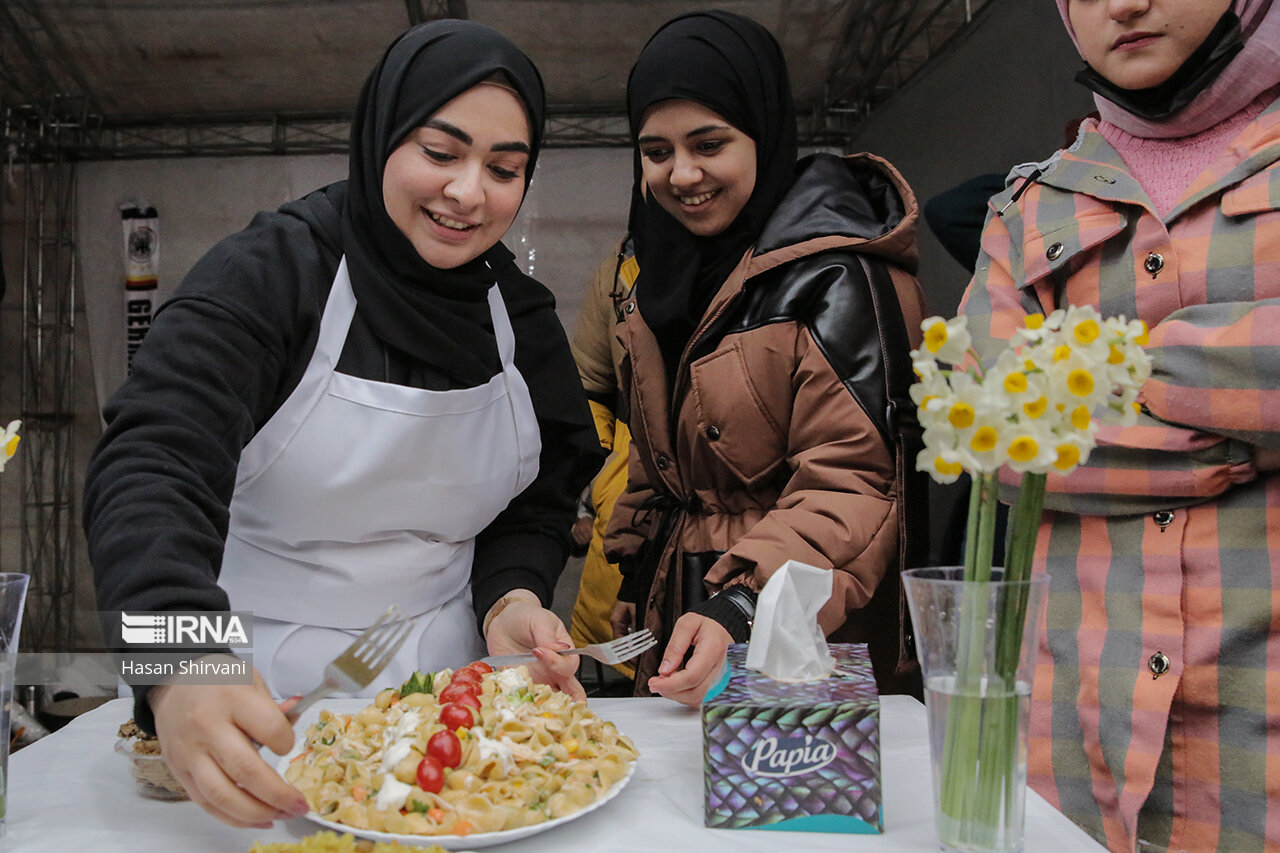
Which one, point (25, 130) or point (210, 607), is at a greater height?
point (25, 130)

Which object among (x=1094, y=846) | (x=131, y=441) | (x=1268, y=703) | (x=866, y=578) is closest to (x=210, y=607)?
(x=131, y=441)

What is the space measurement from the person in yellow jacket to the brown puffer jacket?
435mm

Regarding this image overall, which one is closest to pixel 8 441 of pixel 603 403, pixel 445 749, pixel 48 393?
pixel 445 749

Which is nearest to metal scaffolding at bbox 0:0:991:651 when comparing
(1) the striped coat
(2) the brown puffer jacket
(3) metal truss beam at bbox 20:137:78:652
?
(3) metal truss beam at bbox 20:137:78:652

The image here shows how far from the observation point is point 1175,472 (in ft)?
3.63

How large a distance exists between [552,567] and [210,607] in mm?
745

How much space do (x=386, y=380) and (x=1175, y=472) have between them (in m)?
1.01

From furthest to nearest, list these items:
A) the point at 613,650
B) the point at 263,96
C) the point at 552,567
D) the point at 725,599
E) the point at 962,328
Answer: the point at 263,96 → the point at 552,567 → the point at 725,599 → the point at 613,650 → the point at 962,328

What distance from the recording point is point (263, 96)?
4.95 m

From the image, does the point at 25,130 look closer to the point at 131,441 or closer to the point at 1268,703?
the point at 131,441

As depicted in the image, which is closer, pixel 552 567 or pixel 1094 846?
pixel 1094 846

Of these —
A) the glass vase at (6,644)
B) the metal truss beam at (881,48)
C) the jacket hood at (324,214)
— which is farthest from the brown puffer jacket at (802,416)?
the metal truss beam at (881,48)

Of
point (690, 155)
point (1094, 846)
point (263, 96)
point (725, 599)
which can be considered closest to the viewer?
point (1094, 846)

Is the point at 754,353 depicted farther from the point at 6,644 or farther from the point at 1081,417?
the point at 6,644
